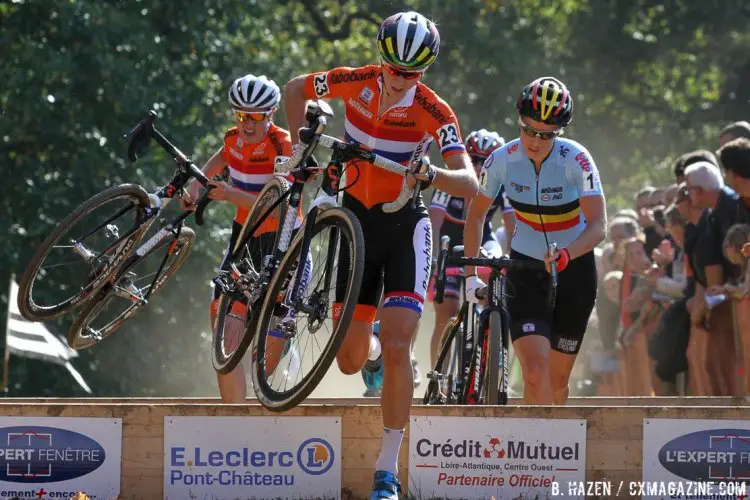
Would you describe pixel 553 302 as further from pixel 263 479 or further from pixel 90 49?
pixel 90 49

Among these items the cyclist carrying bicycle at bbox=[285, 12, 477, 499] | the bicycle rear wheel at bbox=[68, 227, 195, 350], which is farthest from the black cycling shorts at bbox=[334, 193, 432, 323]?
the bicycle rear wheel at bbox=[68, 227, 195, 350]

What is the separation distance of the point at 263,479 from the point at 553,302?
207 centimetres

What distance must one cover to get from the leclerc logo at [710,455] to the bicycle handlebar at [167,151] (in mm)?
3203

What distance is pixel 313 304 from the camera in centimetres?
796

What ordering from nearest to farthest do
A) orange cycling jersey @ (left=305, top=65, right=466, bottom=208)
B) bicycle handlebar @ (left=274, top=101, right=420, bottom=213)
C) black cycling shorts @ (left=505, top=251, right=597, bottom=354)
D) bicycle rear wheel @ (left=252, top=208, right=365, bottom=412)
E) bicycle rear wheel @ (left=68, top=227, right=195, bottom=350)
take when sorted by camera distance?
bicycle rear wheel @ (left=252, top=208, right=365, bottom=412) < bicycle handlebar @ (left=274, top=101, right=420, bottom=213) < orange cycling jersey @ (left=305, top=65, right=466, bottom=208) < black cycling shorts @ (left=505, top=251, right=597, bottom=354) < bicycle rear wheel @ (left=68, top=227, right=195, bottom=350)

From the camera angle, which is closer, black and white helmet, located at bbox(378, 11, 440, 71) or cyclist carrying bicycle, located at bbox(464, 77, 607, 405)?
black and white helmet, located at bbox(378, 11, 440, 71)

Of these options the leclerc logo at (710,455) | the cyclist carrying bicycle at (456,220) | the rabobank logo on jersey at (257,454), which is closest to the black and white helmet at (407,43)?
the rabobank logo on jersey at (257,454)

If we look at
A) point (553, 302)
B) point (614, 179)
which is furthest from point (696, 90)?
point (553, 302)

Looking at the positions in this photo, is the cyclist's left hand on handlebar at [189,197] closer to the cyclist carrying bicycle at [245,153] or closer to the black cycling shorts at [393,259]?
the cyclist carrying bicycle at [245,153]

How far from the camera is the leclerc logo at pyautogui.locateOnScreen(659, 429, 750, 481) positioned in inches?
317

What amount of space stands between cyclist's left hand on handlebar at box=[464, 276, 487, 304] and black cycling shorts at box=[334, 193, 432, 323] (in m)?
1.02

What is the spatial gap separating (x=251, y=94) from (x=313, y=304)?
2.56 m

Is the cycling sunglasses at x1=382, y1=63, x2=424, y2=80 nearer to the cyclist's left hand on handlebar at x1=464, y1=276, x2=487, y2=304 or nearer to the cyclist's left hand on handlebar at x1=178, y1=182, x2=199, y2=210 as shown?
the cyclist's left hand on handlebar at x1=464, y1=276, x2=487, y2=304

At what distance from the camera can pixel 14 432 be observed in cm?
830
